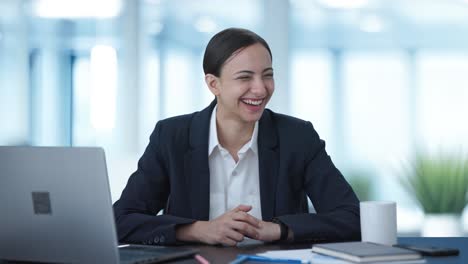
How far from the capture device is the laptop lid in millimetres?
1585

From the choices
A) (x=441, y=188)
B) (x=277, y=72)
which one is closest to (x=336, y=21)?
(x=277, y=72)

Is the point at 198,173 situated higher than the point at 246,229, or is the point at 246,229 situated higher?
the point at 198,173

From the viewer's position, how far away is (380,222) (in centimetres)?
188

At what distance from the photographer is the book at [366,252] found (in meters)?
1.60

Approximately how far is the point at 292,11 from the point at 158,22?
81 centimetres

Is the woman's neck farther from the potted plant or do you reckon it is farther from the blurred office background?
the potted plant

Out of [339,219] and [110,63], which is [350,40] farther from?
[339,219]

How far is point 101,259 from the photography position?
160cm

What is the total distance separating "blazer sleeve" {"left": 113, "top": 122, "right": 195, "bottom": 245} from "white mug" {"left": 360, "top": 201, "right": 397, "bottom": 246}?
48 cm

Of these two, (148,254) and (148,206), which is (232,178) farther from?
(148,254)

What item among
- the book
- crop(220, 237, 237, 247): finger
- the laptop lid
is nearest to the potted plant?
crop(220, 237, 237, 247): finger

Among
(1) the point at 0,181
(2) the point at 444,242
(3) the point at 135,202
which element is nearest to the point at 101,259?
(1) the point at 0,181

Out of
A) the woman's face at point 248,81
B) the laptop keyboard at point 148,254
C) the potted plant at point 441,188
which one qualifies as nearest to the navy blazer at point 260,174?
the woman's face at point 248,81

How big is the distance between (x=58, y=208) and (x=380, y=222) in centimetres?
76
